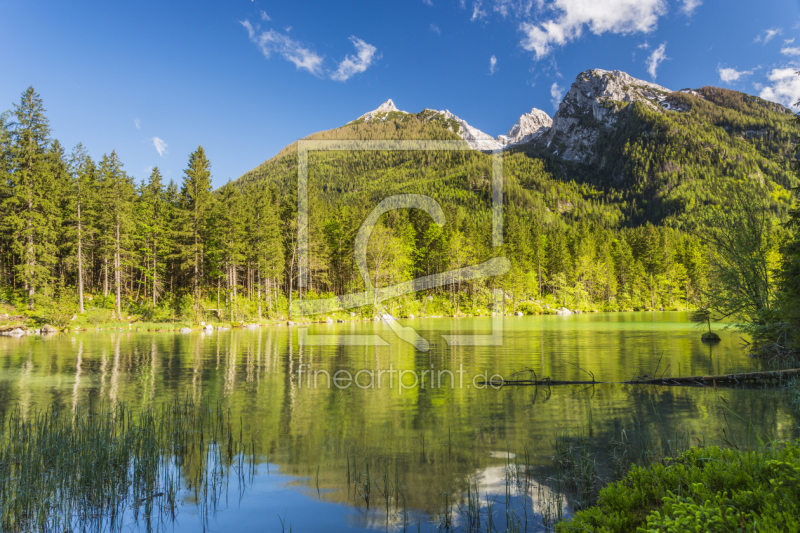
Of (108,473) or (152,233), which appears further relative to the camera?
(152,233)

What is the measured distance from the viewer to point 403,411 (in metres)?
11.6

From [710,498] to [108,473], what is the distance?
806cm

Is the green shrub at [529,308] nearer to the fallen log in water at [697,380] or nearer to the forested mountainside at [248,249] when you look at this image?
the forested mountainside at [248,249]

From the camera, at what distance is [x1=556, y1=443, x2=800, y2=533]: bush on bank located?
322 cm

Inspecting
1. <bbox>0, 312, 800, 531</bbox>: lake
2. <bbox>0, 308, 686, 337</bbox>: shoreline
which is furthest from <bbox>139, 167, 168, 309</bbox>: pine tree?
<bbox>0, 312, 800, 531</bbox>: lake

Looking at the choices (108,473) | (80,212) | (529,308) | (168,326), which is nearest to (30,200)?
(80,212)

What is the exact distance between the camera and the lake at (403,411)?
644cm

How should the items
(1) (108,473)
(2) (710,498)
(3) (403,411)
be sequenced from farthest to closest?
(3) (403,411) → (1) (108,473) → (2) (710,498)

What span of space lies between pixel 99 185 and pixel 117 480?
56.1m

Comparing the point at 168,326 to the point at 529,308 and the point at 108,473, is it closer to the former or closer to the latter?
the point at 108,473

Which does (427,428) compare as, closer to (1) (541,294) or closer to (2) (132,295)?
(2) (132,295)

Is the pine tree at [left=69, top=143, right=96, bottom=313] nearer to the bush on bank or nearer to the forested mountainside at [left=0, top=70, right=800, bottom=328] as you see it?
the forested mountainside at [left=0, top=70, right=800, bottom=328]

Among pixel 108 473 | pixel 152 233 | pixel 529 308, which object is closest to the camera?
pixel 108 473

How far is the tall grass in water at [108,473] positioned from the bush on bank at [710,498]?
5534mm
